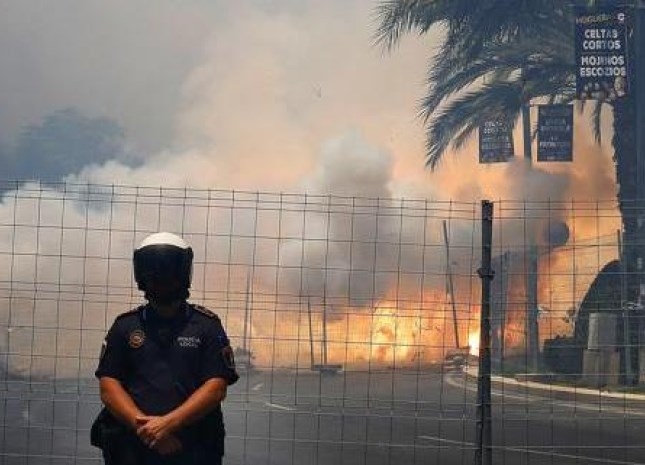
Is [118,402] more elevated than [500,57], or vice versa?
[500,57]

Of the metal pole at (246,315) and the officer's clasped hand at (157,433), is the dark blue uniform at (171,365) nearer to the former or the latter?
the officer's clasped hand at (157,433)

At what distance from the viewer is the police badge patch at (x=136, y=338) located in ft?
12.1

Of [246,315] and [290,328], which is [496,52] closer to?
[290,328]

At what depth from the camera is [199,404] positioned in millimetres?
3609

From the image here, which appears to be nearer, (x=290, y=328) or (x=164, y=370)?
(x=164, y=370)

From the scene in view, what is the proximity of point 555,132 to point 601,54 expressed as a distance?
360cm

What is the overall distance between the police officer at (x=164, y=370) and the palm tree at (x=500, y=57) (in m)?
20.0

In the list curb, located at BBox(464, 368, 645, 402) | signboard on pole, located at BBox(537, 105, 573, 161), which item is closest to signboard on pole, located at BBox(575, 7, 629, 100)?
signboard on pole, located at BBox(537, 105, 573, 161)

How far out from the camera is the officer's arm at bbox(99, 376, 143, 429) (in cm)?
361

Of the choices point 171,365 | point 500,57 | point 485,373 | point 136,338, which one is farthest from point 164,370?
point 500,57

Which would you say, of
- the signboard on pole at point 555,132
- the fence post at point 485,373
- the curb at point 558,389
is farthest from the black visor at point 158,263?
the signboard on pole at point 555,132

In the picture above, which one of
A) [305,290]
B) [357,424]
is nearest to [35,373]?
[305,290]

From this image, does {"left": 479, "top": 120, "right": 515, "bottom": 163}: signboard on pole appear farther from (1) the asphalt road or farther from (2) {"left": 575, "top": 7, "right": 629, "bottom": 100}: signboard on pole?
(1) the asphalt road

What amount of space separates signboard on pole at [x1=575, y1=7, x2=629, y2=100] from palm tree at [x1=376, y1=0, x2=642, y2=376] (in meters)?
0.27
